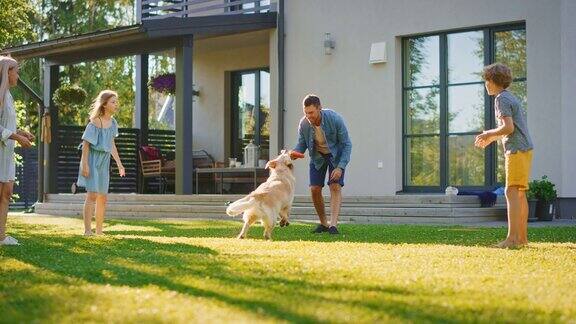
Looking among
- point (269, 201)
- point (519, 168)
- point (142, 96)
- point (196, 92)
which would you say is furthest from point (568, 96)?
point (142, 96)

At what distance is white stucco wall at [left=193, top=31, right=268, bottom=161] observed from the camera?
53.6 ft

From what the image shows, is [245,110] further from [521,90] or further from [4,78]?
[4,78]

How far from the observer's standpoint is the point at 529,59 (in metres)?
12.0

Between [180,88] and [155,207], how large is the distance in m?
2.07

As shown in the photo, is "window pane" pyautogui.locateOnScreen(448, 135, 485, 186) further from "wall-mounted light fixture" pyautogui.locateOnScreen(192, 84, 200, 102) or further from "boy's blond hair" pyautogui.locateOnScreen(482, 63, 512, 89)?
"wall-mounted light fixture" pyautogui.locateOnScreen(192, 84, 200, 102)

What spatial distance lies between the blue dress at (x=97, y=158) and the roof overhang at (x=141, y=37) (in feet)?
18.1

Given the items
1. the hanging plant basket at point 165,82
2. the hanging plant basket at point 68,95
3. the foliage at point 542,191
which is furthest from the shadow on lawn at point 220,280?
the hanging plant basket at point 165,82

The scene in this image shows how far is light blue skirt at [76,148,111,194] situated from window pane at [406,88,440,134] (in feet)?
21.8

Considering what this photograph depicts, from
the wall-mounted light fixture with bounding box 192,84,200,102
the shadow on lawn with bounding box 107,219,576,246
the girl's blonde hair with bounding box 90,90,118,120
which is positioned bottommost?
the shadow on lawn with bounding box 107,219,576,246

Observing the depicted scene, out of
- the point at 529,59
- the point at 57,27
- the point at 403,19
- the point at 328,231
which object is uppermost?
the point at 57,27

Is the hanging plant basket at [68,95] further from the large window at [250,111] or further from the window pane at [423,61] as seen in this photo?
the window pane at [423,61]

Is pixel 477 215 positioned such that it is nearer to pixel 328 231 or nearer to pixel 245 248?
pixel 328 231

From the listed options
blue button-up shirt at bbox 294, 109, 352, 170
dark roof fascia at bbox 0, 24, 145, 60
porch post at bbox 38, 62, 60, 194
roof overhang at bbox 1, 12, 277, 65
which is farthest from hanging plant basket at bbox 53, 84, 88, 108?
blue button-up shirt at bbox 294, 109, 352, 170

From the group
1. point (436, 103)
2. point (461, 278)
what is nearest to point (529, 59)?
point (436, 103)
